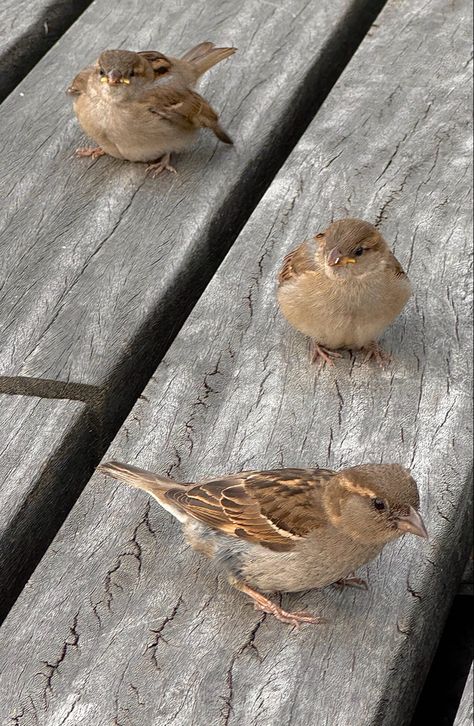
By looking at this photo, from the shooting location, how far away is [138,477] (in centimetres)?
302

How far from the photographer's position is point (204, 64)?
4727 millimetres

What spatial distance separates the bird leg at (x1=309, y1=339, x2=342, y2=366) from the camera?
3713mm

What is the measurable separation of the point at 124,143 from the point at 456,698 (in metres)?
2.25

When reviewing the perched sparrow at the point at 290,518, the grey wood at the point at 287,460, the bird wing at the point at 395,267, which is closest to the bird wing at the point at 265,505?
the perched sparrow at the point at 290,518

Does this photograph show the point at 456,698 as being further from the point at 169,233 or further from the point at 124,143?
the point at 124,143

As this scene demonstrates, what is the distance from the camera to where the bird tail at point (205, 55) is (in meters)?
4.70

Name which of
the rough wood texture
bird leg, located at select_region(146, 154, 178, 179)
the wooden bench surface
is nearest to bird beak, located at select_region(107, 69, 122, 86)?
the wooden bench surface

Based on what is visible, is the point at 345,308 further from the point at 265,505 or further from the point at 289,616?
the point at 289,616

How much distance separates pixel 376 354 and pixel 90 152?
137cm

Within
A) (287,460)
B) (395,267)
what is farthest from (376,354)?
(287,460)

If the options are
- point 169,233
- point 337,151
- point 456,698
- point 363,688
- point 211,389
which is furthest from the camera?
point 337,151

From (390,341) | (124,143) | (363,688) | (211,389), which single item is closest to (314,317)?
(390,341)

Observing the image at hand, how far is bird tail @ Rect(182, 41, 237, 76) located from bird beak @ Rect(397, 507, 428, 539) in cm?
233

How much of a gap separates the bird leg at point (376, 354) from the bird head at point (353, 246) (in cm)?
23
